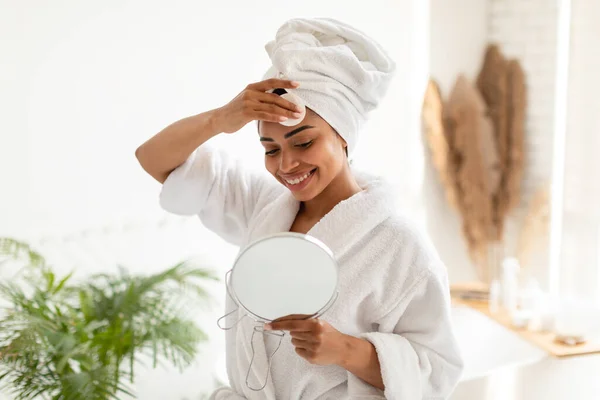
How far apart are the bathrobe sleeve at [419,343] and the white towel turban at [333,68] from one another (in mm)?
315

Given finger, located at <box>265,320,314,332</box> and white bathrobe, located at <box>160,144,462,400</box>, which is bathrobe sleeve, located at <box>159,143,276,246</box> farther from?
finger, located at <box>265,320,314,332</box>

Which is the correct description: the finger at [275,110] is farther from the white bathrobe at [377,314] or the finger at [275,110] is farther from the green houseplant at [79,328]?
the green houseplant at [79,328]

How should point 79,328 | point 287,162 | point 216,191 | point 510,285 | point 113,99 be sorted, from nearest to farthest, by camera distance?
1. point 287,162
2. point 216,191
3. point 79,328
4. point 113,99
5. point 510,285

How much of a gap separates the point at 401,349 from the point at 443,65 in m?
2.25

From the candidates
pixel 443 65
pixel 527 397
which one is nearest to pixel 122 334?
pixel 527 397

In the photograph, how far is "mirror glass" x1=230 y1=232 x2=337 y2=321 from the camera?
3.52 feet

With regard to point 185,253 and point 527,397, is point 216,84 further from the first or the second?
point 527,397

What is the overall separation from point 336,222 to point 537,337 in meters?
1.76

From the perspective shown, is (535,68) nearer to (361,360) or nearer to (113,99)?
(113,99)

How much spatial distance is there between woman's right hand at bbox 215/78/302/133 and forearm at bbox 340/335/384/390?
0.40 metres

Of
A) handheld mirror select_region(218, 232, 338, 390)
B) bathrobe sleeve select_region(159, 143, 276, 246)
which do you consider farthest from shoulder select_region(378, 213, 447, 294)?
bathrobe sleeve select_region(159, 143, 276, 246)

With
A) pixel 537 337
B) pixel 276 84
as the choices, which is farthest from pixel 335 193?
pixel 537 337

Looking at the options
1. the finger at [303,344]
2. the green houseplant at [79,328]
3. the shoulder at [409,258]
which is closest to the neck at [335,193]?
the shoulder at [409,258]

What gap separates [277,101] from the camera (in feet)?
3.83
